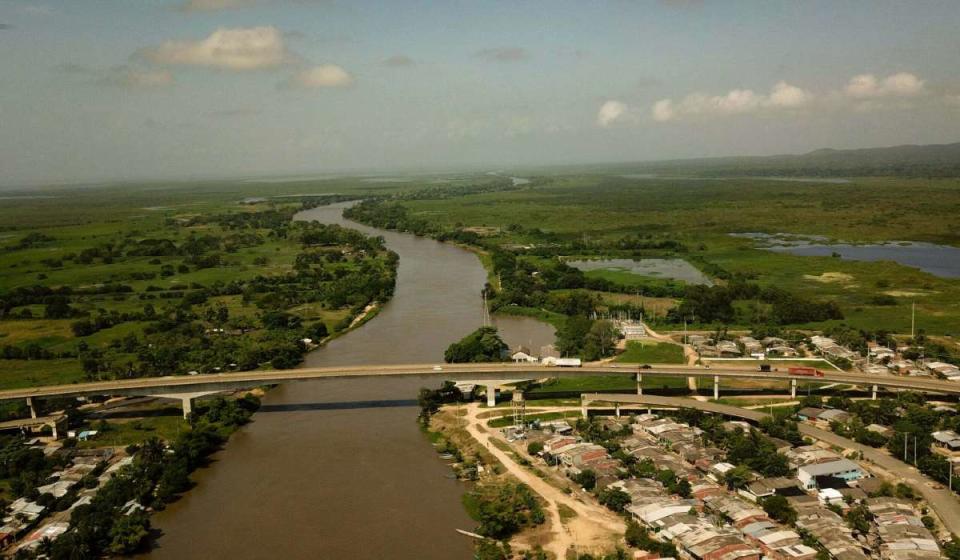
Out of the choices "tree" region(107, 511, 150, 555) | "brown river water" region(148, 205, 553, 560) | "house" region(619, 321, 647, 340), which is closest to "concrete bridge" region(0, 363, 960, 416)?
"brown river water" region(148, 205, 553, 560)

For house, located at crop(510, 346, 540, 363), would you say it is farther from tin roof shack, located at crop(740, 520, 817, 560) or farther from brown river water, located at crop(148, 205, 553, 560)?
tin roof shack, located at crop(740, 520, 817, 560)

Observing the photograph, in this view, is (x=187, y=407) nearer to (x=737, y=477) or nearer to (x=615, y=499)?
(x=615, y=499)

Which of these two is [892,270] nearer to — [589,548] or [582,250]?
[582,250]

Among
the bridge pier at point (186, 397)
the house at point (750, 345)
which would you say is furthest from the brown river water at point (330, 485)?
the house at point (750, 345)

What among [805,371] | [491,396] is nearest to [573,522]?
[491,396]

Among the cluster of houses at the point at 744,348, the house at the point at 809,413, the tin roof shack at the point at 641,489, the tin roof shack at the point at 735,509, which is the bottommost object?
the tin roof shack at the point at 735,509

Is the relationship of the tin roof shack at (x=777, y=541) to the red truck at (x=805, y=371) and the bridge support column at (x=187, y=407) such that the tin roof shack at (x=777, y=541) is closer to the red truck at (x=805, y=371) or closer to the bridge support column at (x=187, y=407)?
the red truck at (x=805, y=371)
